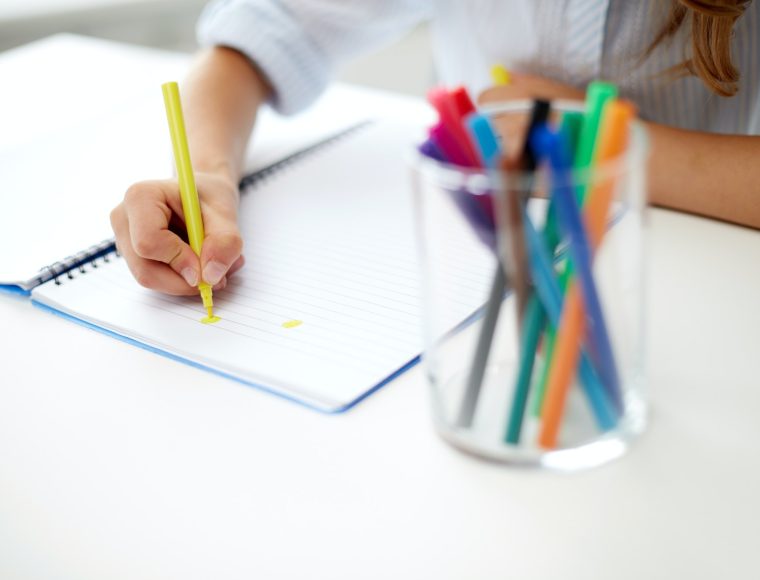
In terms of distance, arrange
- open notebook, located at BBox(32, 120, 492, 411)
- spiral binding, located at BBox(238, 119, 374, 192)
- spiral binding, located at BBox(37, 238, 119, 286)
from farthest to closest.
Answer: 1. spiral binding, located at BBox(238, 119, 374, 192)
2. spiral binding, located at BBox(37, 238, 119, 286)
3. open notebook, located at BBox(32, 120, 492, 411)

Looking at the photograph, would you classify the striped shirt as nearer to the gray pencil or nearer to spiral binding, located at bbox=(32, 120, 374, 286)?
spiral binding, located at bbox=(32, 120, 374, 286)

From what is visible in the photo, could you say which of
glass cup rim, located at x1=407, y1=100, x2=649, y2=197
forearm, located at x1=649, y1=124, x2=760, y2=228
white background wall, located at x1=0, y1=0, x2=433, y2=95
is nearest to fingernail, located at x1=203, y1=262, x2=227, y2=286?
glass cup rim, located at x1=407, y1=100, x2=649, y2=197

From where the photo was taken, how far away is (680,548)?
362 millimetres

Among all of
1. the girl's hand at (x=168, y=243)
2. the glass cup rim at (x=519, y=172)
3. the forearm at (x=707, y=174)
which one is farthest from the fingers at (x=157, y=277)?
the forearm at (x=707, y=174)

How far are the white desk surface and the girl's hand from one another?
66 mm

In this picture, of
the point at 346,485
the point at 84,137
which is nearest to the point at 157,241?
the point at 346,485

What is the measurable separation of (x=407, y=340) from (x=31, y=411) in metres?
0.21

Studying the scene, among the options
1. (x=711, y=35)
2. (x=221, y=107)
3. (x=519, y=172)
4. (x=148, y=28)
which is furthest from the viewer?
(x=148, y=28)

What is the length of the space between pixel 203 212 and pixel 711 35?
40cm

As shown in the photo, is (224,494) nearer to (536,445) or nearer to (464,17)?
(536,445)

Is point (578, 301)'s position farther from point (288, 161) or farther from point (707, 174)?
point (288, 161)

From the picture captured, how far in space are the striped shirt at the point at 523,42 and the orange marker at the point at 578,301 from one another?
46 centimetres

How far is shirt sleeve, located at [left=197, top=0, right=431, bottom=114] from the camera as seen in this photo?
33.2 inches

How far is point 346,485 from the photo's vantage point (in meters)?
0.41
